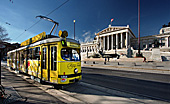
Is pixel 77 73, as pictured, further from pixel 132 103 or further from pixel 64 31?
pixel 132 103

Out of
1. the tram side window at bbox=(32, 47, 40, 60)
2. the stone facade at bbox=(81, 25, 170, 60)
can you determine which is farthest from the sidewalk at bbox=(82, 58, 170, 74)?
the stone facade at bbox=(81, 25, 170, 60)

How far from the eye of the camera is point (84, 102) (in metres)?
3.91

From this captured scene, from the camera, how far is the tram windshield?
5.02 meters

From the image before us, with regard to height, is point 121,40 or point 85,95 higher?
point 121,40

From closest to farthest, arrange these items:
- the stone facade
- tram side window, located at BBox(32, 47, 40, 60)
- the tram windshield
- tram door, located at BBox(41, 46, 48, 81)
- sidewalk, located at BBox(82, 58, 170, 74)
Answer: the tram windshield
tram door, located at BBox(41, 46, 48, 81)
tram side window, located at BBox(32, 47, 40, 60)
sidewalk, located at BBox(82, 58, 170, 74)
the stone facade

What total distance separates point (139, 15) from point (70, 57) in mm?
50542

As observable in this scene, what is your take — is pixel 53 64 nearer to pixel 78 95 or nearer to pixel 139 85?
pixel 78 95

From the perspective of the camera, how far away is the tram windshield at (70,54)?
502 centimetres

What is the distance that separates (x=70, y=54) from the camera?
528 cm

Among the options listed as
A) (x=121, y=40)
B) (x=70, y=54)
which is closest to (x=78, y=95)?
(x=70, y=54)

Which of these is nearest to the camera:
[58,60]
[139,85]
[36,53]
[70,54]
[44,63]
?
[58,60]

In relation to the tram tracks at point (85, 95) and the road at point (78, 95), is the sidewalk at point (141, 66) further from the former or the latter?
the tram tracks at point (85, 95)

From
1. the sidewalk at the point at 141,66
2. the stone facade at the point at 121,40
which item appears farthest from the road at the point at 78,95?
the stone facade at the point at 121,40

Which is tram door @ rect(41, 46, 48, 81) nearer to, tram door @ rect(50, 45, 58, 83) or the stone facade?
tram door @ rect(50, 45, 58, 83)
